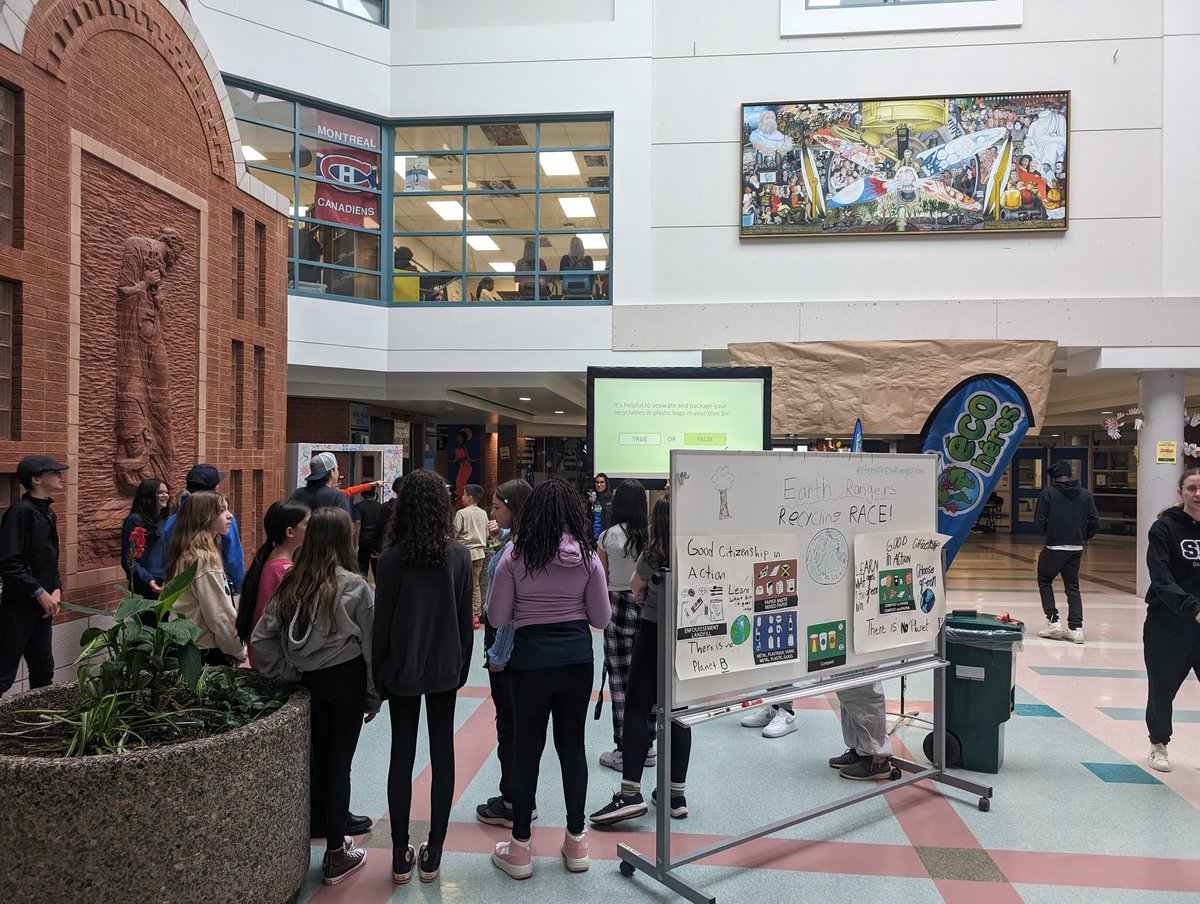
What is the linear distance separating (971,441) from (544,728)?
3125mm

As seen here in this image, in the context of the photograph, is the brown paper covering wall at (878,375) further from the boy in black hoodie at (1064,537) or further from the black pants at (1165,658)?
the black pants at (1165,658)

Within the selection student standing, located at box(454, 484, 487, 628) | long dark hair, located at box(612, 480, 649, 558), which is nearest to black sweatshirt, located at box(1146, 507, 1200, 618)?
long dark hair, located at box(612, 480, 649, 558)

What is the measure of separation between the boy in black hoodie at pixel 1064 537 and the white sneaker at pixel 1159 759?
377 centimetres

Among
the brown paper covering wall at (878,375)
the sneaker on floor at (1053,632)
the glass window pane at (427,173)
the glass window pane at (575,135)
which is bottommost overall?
the sneaker on floor at (1053,632)

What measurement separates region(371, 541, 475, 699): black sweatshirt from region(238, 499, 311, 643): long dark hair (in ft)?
2.87

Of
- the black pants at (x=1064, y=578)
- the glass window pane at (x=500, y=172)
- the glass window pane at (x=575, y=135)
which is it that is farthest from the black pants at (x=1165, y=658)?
the glass window pane at (x=500, y=172)

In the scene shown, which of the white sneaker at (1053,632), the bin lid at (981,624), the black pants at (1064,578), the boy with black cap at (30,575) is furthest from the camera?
the white sneaker at (1053,632)

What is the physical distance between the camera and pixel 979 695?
446cm

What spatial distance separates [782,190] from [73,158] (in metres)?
8.20

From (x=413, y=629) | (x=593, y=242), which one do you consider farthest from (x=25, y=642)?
(x=593, y=242)

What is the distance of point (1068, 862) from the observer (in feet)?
11.3

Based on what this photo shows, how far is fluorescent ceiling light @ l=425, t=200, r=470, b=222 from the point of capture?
11.5 m

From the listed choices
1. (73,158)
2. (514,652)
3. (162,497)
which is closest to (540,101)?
(73,158)

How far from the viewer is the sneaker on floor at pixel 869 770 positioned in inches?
170
